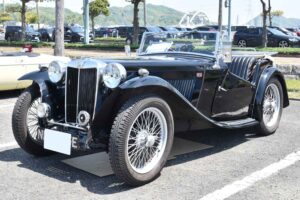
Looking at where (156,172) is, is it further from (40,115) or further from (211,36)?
(211,36)

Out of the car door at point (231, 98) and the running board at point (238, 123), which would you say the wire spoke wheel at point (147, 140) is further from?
the car door at point (231, 98)

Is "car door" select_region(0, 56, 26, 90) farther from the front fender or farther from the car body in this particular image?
the front fender

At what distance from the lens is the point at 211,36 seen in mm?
5762

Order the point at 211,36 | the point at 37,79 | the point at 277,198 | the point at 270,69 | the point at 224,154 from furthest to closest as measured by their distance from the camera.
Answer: the point at 270,69 < the point at 211,36 < the point at 224,154 < the point at 37,79 < the point at 277,198

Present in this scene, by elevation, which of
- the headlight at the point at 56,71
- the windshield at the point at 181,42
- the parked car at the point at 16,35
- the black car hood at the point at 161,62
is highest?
the parked car at the point at 16,35

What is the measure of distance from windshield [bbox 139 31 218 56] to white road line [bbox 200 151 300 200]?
153 cm

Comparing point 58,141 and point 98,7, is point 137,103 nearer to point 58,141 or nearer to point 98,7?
point 58,141

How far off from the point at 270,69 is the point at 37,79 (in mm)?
3181

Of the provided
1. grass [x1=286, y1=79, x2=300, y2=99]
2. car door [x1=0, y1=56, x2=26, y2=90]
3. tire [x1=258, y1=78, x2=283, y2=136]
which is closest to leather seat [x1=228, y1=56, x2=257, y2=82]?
tire [x1=258, y1=78, x2=283, y2=136]

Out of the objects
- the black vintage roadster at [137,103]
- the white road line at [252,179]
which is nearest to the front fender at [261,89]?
the black vintage roadster at [137,103]

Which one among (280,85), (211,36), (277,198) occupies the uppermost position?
(211,36)

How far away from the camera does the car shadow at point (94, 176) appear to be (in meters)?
4.23

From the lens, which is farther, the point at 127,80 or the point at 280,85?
the point at 280,85

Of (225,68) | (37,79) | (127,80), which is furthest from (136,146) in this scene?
(225,68)
